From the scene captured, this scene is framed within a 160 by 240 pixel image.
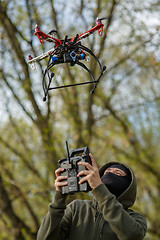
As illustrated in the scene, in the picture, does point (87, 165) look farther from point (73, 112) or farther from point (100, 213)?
point (73, 112)

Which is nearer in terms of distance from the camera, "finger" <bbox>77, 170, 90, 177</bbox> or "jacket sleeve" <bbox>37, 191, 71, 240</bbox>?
"finger" <bbox>77, 170, 90, 177</bbox>

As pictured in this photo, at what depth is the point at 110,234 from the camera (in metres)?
2.54

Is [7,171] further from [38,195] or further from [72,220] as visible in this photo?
[72,220]

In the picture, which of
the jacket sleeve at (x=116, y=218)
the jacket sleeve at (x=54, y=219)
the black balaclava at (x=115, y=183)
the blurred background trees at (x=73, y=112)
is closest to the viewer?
the jacket sleeve at (x=116, y=218)

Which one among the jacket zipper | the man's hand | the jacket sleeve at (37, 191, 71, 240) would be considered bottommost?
the jacket zipper

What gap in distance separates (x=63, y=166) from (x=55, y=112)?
6.28 m

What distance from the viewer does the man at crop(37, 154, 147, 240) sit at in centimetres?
229

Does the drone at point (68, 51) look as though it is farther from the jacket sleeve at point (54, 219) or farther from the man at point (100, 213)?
the jacket sleeve at point (54, 219)

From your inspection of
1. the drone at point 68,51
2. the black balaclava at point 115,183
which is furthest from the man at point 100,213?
the drone at point 68,51

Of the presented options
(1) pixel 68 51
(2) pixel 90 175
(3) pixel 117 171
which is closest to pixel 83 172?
(2) pixel 90 175

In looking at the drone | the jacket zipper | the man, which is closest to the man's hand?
the man

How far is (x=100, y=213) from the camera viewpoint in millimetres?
2684

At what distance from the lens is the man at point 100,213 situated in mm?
2287

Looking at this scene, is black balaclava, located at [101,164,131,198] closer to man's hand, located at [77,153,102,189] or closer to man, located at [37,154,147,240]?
man, located at [37,154,147,240]
